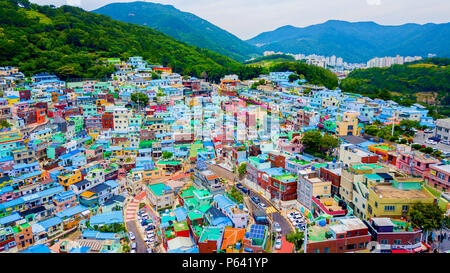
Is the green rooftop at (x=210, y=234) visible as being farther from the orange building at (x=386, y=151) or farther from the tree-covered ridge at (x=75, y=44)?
the tree-covered ridge at (x=75, y=44)

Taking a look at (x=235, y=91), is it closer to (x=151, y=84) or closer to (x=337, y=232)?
(x=151, y=84)

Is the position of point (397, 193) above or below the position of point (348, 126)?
below

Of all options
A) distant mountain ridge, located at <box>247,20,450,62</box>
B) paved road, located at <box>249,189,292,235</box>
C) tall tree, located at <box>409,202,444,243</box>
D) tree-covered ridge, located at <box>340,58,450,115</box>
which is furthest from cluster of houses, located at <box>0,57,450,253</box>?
distant mountain ridge, located at <box>247,20,450,62</box>

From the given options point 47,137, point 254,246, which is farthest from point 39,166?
point 254,246

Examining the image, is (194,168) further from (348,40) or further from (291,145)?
(348,40)

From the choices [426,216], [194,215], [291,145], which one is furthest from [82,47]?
[426,216]

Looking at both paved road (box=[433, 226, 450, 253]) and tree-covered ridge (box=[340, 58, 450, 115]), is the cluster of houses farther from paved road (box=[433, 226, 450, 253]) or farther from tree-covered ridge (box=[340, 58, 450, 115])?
tree-covered ridge (box=[340, 58, 450, 115])
